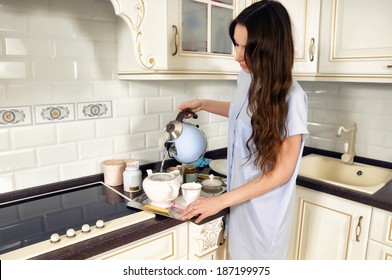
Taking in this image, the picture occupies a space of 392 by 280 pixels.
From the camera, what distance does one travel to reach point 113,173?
4.66 ft

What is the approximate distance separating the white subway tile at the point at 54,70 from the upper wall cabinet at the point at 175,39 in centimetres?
21

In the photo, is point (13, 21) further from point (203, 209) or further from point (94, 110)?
point (203, 209)

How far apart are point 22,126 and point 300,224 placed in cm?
129

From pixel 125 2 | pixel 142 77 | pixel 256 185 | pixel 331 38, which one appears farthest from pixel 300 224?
pixel 125 2

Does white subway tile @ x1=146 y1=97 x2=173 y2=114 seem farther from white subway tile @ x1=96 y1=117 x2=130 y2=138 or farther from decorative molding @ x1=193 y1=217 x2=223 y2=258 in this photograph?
decorative molding @ x1=193 y1=217 x2=223 y2=258

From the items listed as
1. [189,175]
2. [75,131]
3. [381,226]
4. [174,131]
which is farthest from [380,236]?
[75,131]

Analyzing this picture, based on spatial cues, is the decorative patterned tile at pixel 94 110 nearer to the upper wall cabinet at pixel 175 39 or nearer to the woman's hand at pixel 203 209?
the upper wall cabinet at pixel 175 39

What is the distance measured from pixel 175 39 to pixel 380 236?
1.12 meters

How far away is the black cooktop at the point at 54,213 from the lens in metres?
1.02

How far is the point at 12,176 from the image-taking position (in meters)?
1.25

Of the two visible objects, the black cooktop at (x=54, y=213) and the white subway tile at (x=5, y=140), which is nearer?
the black cooktop at (x=54, y=213)

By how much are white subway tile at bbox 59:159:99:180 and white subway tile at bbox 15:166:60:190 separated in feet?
0.10

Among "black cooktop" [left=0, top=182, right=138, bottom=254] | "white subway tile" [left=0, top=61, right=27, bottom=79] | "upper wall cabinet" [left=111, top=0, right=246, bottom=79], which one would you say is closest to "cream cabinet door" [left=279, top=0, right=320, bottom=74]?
"upper wall cabinet" [left=111, top=0, right=246, bottom=79]

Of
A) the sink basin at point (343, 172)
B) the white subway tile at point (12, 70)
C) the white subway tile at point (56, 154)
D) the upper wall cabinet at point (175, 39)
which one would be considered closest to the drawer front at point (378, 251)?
the sink basin at point (343, 172)
